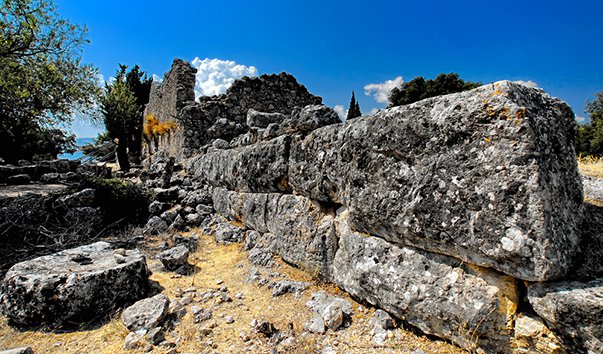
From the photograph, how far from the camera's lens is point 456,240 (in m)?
2.02

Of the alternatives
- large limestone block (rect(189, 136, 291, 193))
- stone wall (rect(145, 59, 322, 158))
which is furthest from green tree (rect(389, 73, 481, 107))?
large limestone block (rect(189, 136, 291, 193))

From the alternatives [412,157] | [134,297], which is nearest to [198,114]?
[134,297]

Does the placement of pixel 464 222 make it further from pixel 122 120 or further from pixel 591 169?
pixel 122 120

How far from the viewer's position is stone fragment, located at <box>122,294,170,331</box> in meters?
2.91

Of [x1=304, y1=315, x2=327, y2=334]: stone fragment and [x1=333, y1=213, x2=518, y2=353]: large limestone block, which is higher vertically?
[x1=333, y1=213, x2=518, y2=353]: large limestone block

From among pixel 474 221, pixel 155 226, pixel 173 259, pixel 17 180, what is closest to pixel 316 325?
pixel 474 221

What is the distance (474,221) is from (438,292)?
614 millimetres

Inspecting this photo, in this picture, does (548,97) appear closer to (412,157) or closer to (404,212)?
(412,157)

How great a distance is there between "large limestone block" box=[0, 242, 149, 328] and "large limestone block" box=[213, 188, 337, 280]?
6.19 feet

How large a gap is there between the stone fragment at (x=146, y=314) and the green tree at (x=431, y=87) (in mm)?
28462

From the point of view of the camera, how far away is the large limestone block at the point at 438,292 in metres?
1.90

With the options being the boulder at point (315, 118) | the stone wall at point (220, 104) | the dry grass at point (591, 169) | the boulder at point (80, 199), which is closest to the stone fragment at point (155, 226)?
the boulder at point (80, 199)

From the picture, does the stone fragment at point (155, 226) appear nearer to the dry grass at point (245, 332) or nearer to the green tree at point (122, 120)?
the dry grass at point (245, 332)

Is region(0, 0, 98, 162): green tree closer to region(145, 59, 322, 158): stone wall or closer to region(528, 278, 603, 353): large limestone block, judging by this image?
region(145, 59, 322, 158): stone wall
